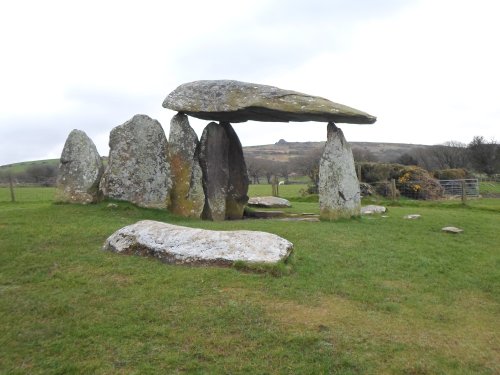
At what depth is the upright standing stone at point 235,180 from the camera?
19.8 metres

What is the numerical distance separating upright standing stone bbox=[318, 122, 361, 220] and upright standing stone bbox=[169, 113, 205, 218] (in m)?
4.72

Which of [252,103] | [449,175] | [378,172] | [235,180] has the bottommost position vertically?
[449,175]

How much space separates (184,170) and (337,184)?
591 centimetres

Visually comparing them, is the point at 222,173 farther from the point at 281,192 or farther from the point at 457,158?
the point at 457,158

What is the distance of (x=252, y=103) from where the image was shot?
16.6 m

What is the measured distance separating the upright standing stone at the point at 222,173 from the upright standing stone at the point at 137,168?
1785 millimetres

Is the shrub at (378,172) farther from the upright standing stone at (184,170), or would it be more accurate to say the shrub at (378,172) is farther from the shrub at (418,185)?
the upright standing stone at (184,170)

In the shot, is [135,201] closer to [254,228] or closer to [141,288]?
[254,228]

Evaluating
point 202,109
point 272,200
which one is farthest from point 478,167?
point 202,109

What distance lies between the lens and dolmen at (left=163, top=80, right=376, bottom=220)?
661 inches

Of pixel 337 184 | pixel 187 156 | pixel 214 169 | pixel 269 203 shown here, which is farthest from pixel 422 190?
pixel 187 156

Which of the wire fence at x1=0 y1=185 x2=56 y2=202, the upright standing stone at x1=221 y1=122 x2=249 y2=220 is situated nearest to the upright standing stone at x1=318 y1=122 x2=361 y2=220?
the upright standing stone at x1=221 y1=122 x2=249 y2=220

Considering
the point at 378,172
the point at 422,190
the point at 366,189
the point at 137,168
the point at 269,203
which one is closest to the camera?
the point at 137,168

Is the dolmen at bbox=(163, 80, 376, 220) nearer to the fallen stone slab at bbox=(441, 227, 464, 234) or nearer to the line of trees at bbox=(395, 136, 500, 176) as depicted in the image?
the fallen stone slab at bbox=(441, 227, 464, 234)
